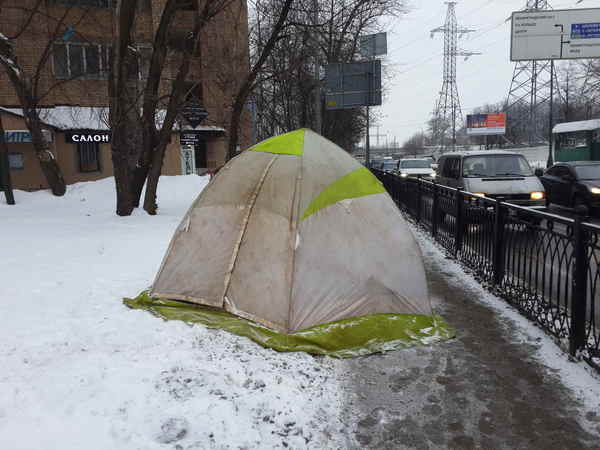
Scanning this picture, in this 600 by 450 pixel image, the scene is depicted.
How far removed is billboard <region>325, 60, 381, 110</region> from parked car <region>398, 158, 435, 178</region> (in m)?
5.01

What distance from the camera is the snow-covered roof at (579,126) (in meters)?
27.2

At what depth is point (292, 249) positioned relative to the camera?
466 cm

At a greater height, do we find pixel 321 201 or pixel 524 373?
pixel 321 201

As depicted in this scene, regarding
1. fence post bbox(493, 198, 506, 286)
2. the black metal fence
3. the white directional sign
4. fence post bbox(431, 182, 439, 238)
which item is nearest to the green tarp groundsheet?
the black metal fence

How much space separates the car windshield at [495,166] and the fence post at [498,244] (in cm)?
534

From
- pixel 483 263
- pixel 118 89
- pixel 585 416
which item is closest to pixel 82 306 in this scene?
pixel 585 416

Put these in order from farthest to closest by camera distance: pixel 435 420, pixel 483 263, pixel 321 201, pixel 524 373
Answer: pixel 483 263 < pixel 321 201 < pixel 524 373 < pixel 435 420

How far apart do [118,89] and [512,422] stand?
33.2 ft

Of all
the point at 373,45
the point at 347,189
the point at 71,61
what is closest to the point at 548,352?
the point at 347,189

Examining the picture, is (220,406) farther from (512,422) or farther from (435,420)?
(512,422)

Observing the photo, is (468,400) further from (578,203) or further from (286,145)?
(578,203)

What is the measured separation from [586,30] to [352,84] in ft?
38.9

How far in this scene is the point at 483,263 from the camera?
7.14 meters

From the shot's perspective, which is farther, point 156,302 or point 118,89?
point 118,89
